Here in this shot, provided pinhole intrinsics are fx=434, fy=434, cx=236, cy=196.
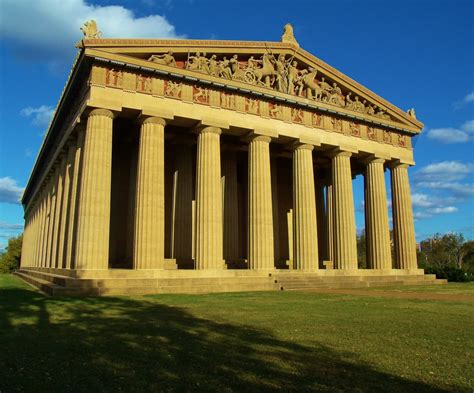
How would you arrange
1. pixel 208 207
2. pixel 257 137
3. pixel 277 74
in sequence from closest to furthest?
pixel 208 207 < pixel 257 137 < pixel 277 74

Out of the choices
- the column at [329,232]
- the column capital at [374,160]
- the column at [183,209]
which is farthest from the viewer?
the column at [329,232]

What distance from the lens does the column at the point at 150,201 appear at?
25281 mm

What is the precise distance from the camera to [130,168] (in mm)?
34219

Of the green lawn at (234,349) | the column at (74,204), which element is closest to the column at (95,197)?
the column at (74,204)

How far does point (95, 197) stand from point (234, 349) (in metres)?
18.1

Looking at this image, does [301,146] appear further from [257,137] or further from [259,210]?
[259,210]

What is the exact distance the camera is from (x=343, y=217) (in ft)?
111

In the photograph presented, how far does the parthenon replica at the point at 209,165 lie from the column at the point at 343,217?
9 centimetres

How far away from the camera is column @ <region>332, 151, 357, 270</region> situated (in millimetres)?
33500

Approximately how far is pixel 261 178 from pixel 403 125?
53.9 feet

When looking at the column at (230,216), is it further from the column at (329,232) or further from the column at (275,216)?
the column at (329,232)

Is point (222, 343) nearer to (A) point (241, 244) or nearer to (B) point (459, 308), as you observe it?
(B) point (459, 308)

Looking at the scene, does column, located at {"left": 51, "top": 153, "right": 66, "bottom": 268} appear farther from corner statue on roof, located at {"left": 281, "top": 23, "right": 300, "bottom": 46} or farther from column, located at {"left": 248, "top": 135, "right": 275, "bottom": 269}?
corner statue on roof, located at {"left": 281, "top": 23, "right": 300, "bottom": 46}

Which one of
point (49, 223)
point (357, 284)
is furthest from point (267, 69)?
point (49, 223)
